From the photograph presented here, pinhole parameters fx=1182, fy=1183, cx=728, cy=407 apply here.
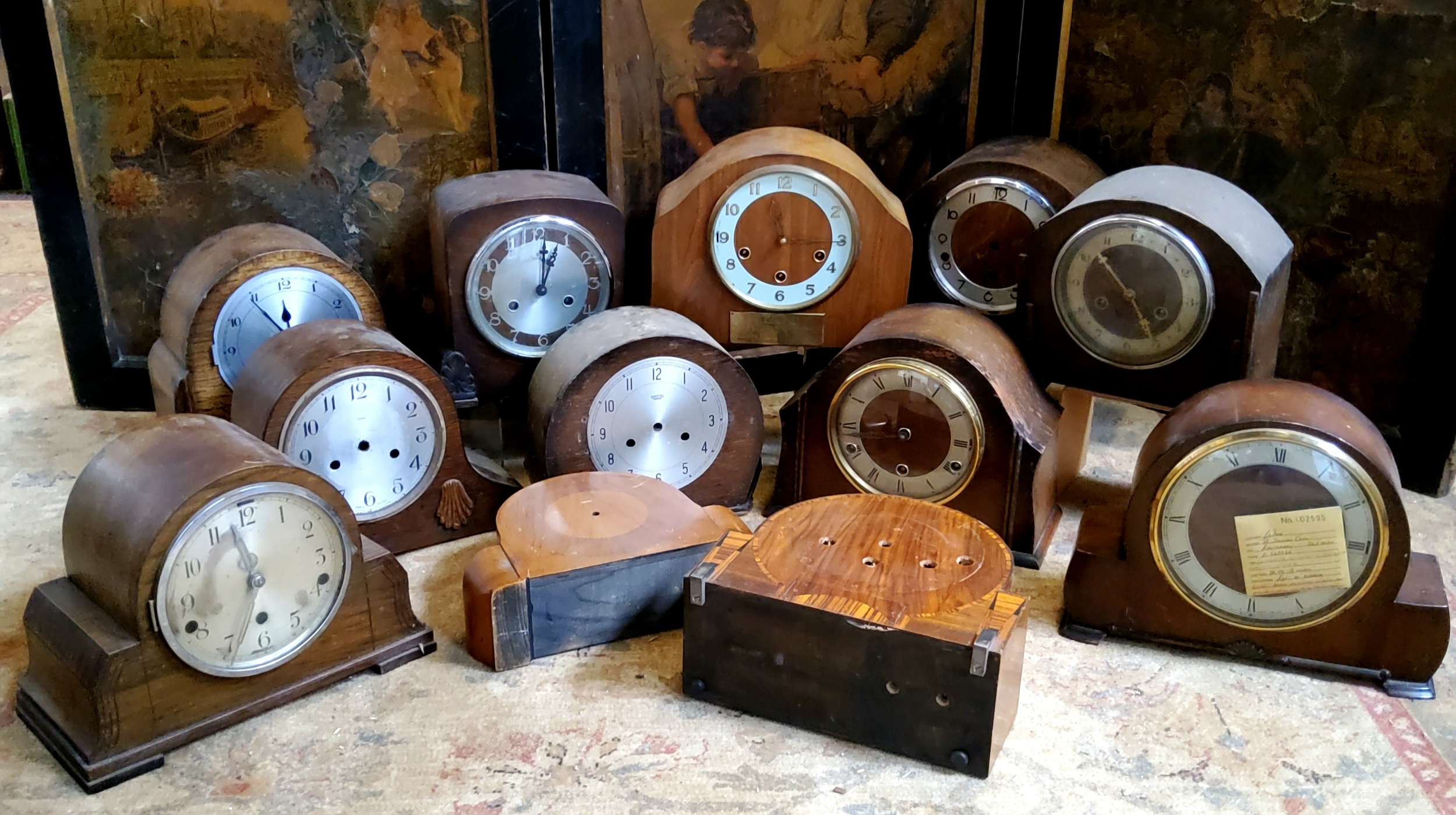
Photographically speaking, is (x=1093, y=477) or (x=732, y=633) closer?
(x=732, y=633)

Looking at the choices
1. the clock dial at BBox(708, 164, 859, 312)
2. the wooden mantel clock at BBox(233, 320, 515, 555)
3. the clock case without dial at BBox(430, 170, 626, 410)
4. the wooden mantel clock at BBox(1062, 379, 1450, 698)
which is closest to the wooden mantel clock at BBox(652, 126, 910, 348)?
the clock dial at BBox(708, 164, 859, 312)

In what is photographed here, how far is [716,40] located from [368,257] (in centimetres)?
111

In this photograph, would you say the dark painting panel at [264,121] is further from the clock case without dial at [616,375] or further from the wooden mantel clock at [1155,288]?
the wooden mantel clock at [1155,288]

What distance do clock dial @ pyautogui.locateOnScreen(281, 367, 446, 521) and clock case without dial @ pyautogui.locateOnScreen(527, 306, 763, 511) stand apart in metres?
0.25

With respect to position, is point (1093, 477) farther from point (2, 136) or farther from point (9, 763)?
point (2, 136)

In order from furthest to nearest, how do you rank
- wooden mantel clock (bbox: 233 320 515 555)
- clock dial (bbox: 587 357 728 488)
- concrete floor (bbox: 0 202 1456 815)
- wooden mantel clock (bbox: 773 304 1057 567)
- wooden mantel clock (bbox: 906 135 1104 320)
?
1. wooden mantel clock (bbox: 906 135 1104 320)
2. clock dial (bbox: 587 357 728 488)
3. wooden mantel clock (bbox: 773 304 1057 567)
4. wooden mantel clock (bbox: 233 320 515 555)
5. concrete floor (bbox: 0 202 1456 815)

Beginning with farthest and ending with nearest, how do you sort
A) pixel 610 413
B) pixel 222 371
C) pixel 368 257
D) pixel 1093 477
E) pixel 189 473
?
1. pixel 368 257
2. pixel 1093 477
3. pixel 222 371
4. pixel 610 413
5. pixel 189 473

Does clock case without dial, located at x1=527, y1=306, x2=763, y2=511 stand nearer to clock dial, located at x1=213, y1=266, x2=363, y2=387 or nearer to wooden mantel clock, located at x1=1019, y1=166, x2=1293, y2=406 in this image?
clock dial, located at x1=213, y1=266, x2=363, y2=387

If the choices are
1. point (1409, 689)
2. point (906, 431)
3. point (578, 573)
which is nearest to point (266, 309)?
point (578, 573)

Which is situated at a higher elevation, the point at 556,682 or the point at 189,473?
the point at 189,473

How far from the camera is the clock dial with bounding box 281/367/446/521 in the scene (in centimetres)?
238

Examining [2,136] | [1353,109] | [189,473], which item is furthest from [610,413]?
[2,136]

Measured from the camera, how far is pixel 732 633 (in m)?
1.99

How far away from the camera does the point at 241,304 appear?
275cm
